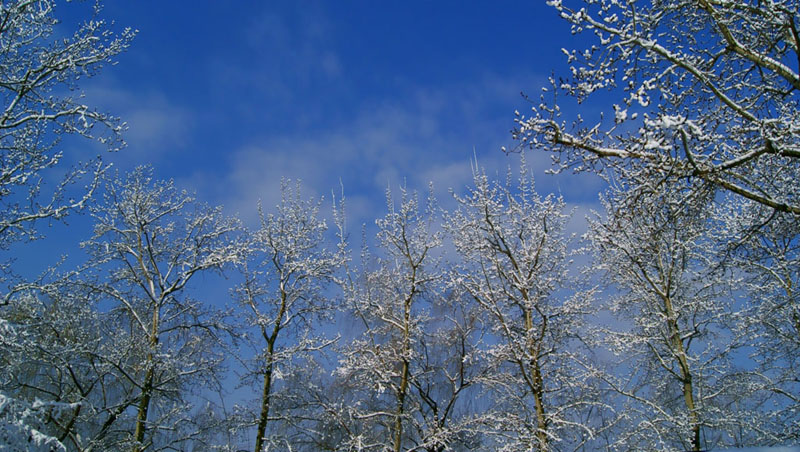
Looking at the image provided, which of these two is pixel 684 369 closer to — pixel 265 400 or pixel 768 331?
pixel 768 331

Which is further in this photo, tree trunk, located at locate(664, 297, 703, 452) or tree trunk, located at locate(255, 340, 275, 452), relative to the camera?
tree trunk, located at locate(255, 340, 275, 452)

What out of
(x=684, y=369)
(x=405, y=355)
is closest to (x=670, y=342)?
(x=684, y=369)

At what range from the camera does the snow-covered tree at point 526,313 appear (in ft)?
46.8

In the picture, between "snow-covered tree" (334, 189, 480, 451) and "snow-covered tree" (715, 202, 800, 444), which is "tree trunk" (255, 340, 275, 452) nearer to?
"snow-covered tree" (334, 189, 480, 451)

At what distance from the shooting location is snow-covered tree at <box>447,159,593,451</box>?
46.8ft

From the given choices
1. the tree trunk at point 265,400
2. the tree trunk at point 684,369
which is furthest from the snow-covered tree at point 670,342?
the tree trunk at point 265,400

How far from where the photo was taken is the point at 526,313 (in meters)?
15.1

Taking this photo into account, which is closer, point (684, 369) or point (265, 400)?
point (684, 369)

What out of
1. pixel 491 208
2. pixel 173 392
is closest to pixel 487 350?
pixel 491 208

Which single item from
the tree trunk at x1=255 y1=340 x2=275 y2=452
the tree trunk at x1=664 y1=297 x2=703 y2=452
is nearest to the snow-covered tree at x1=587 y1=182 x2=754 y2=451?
the tree trunk at x1=664 y1=297 x2=703 y2=452

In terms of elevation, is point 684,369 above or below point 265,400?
above

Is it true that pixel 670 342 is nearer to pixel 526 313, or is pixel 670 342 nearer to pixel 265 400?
pixel 526 313

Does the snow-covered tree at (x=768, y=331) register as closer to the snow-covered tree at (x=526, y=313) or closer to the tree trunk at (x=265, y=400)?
the snow-covered tree at (x=526, y=313)

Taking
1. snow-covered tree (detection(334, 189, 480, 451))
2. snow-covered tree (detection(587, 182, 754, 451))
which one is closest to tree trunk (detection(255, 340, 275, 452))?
snow-covered tree (detection(334, 189, 480, 451))
